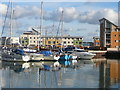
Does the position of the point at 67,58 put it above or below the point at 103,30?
below

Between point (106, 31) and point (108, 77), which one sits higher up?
point (106, 31)

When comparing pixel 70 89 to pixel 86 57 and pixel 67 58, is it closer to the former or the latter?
pixel 67 58

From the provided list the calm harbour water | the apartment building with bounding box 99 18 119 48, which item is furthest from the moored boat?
the apartment building with bounding box 99 18 119 48

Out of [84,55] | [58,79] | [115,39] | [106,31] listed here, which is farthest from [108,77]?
[106,31]

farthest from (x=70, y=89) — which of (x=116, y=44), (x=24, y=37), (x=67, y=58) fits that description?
(x=24, y=37)

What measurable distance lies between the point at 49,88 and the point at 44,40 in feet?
283

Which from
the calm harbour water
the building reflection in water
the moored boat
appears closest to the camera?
the calm harbour water

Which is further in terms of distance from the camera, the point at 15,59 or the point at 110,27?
the point at 110,27

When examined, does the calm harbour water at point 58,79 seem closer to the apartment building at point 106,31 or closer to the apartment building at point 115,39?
the apartment building at point 115,39

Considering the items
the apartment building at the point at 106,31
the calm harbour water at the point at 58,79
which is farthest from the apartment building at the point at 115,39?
the calm harbour water at the point at 58,79

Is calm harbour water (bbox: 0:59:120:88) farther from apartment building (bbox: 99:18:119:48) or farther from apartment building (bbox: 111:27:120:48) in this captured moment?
apartment building (bbox: 99:18:119:48)

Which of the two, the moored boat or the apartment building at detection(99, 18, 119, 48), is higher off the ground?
the apartment building at detection(99, 18, 119, 48)

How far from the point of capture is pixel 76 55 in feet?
151

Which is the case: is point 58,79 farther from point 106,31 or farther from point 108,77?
point 106,31
